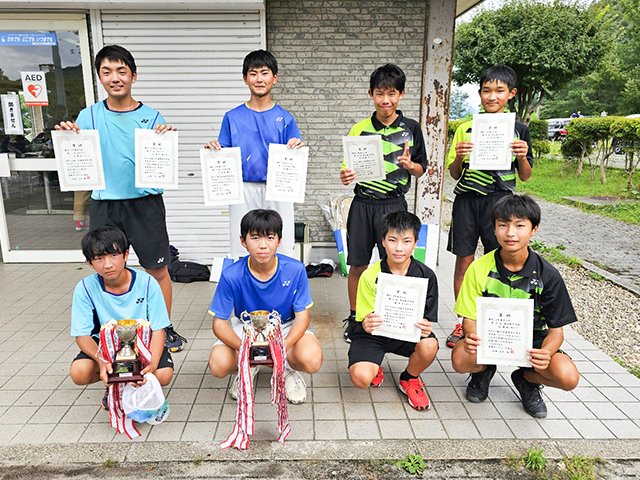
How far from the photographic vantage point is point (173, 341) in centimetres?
362

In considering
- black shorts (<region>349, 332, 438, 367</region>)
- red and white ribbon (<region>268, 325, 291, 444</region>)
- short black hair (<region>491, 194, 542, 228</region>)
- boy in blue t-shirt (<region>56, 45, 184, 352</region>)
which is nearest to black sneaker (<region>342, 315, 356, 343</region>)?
black shorts (<region>349, 332, 438, 367</region>)

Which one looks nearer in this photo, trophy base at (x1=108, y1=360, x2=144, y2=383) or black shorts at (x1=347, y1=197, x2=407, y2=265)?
trophy base at (x1=108, y1=360, x2=144, y2=383)

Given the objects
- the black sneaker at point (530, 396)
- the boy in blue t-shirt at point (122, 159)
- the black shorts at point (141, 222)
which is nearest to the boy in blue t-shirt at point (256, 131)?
the boy in blue t-shirt at point (122, 159)

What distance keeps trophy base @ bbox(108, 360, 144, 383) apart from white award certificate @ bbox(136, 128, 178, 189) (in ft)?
4.47

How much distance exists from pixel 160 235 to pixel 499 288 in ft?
8.02

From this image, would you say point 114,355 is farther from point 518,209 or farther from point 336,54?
point 336,54

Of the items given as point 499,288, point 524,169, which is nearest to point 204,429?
point 499,288

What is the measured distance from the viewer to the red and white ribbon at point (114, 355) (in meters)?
2.48

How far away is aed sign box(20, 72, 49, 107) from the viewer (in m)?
5.40

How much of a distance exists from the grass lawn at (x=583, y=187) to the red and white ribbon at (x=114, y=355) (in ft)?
31.8

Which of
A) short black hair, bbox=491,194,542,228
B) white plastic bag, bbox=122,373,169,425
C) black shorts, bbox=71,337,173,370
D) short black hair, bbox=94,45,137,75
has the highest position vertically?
short black hair, bbox=94,45,137,75

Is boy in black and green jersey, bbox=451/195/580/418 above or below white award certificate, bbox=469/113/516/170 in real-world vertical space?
below

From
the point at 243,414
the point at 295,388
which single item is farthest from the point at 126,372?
the point at 295,388

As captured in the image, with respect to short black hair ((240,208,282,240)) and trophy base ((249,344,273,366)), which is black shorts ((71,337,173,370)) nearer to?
trophy base ((249,344,273,366))
